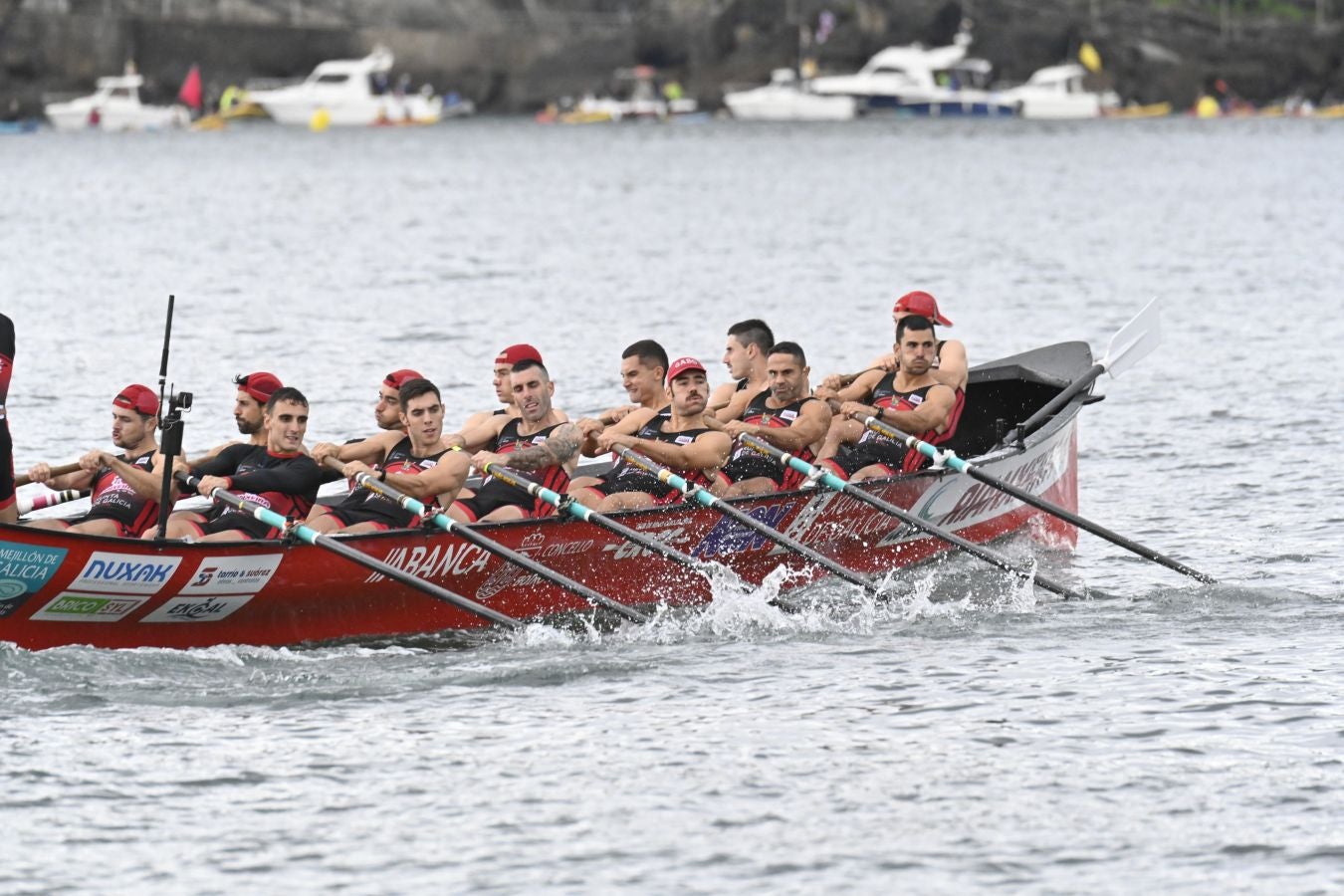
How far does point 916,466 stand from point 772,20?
317 feet

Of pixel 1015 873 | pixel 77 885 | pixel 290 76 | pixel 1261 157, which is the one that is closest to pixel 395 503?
pixel 77 885

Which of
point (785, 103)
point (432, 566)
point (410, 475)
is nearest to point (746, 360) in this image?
point (410, 475)

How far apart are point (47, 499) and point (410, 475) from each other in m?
2.39

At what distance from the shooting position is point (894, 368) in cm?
1761

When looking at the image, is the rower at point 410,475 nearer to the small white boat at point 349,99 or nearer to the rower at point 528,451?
the rower at point 528,451

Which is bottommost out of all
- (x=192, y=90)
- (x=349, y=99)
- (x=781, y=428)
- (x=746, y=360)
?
(x=781, y=428)

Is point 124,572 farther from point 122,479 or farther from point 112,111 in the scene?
point 112,111

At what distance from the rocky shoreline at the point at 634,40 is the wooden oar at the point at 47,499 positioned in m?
84.3

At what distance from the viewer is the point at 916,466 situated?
653 inches

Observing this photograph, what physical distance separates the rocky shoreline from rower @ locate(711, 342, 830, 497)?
84.0 m

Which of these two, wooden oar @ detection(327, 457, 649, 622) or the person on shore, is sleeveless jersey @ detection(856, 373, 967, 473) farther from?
the person on shore

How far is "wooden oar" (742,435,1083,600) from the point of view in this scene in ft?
49.6

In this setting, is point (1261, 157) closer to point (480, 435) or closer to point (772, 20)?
point (772, 20)

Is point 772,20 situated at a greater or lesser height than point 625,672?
greater
